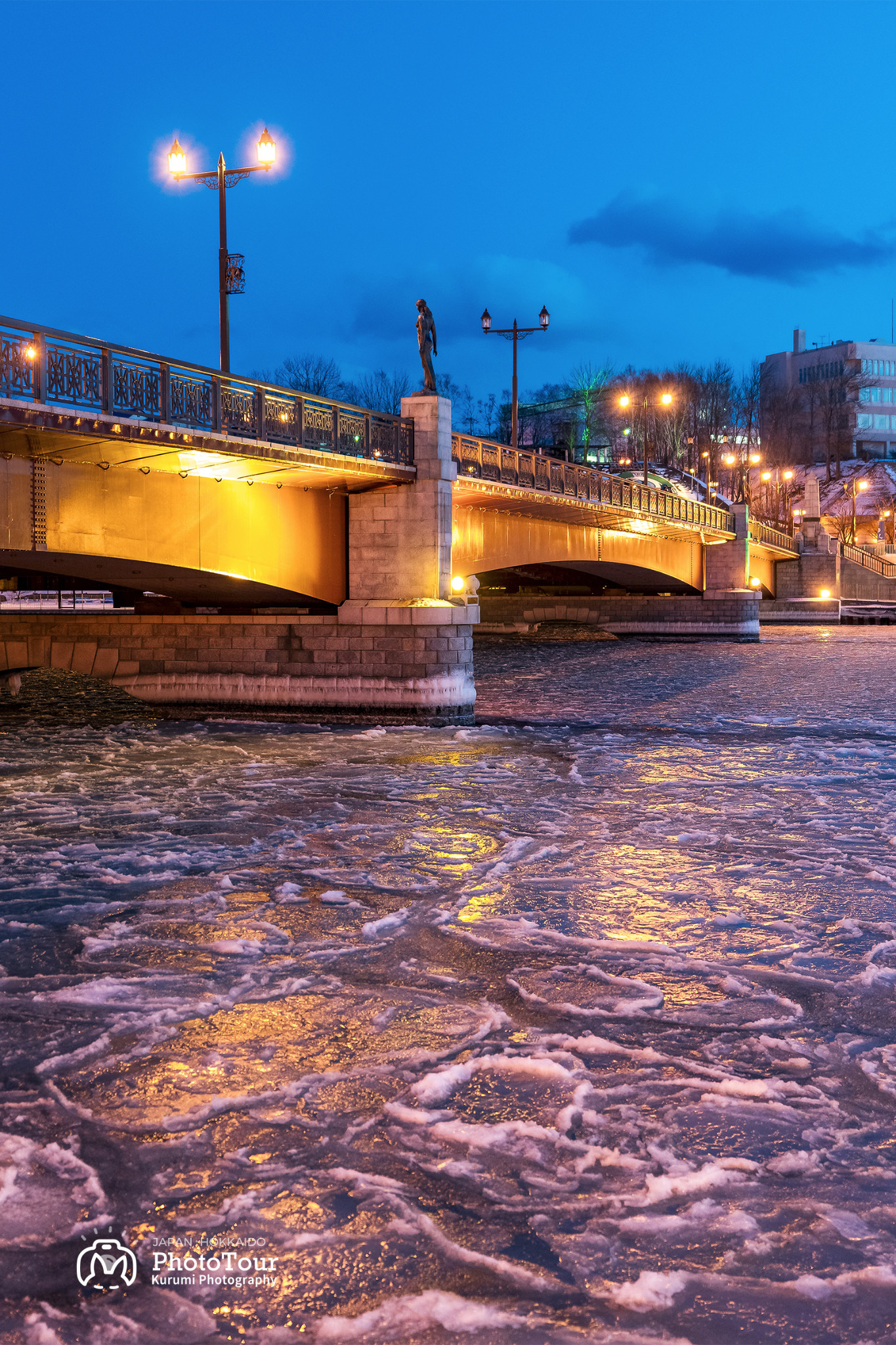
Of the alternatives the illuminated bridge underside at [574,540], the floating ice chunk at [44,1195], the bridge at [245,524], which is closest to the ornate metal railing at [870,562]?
the illuminated bridge underside at [574,540]

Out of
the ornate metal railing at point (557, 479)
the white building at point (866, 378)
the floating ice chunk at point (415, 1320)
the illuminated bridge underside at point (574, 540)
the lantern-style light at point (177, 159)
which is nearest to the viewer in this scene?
the floating ice chunk at point (415, 1320)

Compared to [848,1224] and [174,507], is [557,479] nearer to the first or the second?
[174,507]

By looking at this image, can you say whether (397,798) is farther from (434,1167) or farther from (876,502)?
(876,502)

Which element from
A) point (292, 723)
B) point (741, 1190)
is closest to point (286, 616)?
point (292, 723)

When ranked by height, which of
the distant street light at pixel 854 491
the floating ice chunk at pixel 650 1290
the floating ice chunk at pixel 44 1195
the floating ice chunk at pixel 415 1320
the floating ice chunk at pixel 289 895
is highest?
the distant street light at pixel 854 491

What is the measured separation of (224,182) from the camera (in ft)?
59.2

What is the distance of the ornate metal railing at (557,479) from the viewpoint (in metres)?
25.1

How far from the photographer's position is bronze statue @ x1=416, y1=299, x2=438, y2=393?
74.7 ft

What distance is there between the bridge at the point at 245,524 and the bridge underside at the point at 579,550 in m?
0.17

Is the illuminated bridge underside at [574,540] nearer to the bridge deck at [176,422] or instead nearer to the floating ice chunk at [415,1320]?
the bridge deck at [176,422]

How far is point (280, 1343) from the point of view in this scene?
347 centimetres

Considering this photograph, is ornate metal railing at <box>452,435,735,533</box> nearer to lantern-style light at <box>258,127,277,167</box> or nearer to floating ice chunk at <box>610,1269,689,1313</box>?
lantern-style light at <box>258,127,277,167</box>

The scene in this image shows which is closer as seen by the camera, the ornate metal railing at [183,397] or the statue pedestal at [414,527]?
the ornate metal railing at [183,397]

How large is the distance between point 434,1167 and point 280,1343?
1.17 meters
